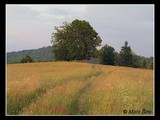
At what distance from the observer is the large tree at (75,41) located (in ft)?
50.7

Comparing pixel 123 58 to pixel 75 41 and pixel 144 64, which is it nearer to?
pixel 144 64

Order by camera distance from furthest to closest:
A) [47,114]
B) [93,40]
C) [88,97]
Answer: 1. [93,40]
2. [88,97]
3. [47,114]

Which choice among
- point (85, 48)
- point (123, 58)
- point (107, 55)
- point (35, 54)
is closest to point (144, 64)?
point (123, 58)

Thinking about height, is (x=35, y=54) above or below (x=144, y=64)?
above

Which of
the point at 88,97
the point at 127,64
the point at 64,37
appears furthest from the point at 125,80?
the point at 64,37

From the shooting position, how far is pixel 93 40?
1656 cm

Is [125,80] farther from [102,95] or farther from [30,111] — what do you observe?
[30,111]

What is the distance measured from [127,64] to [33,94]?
4320 mm

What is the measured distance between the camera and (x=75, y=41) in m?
16.5

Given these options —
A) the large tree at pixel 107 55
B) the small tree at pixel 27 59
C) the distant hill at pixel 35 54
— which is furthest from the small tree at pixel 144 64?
the small tree at pixel 27 59

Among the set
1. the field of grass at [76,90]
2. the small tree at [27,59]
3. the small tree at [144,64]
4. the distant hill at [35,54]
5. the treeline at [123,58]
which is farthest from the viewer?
the small tree at [144,64]

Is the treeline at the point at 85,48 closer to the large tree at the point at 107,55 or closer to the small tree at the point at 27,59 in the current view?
the large tree at the point at 107,55

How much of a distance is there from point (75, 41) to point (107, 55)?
5.37ft

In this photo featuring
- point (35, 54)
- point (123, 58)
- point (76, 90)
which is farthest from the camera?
point (123, 58)
